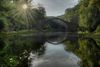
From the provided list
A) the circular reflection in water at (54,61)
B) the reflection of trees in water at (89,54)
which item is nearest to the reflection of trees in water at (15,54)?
the circular reflection in water at (54,61)

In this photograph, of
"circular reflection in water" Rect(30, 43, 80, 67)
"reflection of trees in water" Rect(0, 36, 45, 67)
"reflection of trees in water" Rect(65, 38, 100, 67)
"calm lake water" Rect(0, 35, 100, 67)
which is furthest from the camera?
"circular reflection in water" Rect(30, 43, 80, 67)

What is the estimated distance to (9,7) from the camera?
66.2 metres

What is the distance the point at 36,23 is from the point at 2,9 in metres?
64.0

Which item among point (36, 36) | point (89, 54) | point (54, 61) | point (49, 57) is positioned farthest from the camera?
point (36, 36)

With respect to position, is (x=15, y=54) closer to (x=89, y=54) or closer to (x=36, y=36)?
(x=89, y=54)

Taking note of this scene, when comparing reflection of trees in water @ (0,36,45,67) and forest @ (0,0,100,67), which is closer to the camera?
reflection of trees in water @ (0,36,45,67)

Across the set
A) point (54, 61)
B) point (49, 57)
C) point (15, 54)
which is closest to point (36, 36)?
point (49, 57)

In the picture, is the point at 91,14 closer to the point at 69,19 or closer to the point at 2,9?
the point at 2,9

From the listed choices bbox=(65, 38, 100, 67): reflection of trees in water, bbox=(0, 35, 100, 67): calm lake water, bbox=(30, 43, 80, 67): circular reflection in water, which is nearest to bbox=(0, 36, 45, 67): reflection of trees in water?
bbox=(0, 35, 100, 67): calm lake water

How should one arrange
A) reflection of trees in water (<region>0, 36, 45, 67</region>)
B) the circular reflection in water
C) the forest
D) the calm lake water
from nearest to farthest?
reflection of trees in water (<region>0, 36, 45, 67</region>), the calm lake water, the circular reflection in water, the forest

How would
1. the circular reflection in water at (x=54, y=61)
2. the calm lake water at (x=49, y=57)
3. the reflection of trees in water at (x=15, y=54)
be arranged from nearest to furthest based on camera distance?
the reflection of trees in water at (x=15, y=54) → the calm lake water at (x=49, y=57) → the circular reflection in water at (x=54, y=61)

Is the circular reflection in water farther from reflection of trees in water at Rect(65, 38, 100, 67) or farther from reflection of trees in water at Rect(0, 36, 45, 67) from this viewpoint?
reflection of trees in water at Rect(0, 36, 45, 67)

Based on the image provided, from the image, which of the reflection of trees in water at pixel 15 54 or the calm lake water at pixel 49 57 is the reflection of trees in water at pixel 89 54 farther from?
the reflection of trees in water at pixel 15 54

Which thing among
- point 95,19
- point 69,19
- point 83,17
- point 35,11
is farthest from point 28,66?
point 69,19
